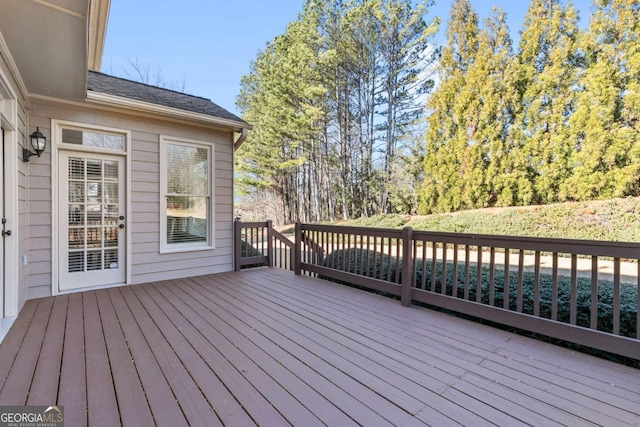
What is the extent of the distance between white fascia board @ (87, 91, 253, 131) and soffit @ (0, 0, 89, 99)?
1.45 ft

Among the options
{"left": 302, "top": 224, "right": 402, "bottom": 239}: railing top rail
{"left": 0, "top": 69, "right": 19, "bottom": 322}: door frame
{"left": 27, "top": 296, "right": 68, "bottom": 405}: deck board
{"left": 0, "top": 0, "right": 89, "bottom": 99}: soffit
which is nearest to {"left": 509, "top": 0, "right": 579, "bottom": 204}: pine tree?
{"left": 302, "top": 224, "right": 402, "bottom": 239}: railing top rail

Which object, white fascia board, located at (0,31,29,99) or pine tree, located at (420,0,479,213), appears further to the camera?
pine tree, located at (420,0,479,213)

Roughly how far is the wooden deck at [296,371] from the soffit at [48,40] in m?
2.43

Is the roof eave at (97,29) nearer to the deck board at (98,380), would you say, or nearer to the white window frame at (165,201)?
the white window frame at (165,201)

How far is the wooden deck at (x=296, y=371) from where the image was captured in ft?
5.22

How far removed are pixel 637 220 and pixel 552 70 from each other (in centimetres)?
479

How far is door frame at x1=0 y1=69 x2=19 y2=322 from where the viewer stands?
9.55ft

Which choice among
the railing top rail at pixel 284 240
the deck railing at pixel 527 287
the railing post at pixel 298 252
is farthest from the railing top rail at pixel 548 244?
the railing top rail at pixel 284 240

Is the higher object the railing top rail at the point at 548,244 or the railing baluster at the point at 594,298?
the railing top rail at the point at 548,244

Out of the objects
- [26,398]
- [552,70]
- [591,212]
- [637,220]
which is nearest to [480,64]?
[552,70]

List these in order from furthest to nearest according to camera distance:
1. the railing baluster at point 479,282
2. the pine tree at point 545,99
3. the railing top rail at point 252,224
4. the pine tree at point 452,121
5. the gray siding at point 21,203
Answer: the pine tree at point 452,121, the pine tree at point 545,99, the railing top rail at point 252,224, the gray siding at point 21,203, the railing baluster at point 479,282

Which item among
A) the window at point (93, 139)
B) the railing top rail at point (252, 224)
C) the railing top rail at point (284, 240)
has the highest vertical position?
the window at point (93, 139)

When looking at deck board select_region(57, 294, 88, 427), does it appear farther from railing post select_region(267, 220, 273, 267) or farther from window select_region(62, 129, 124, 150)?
railing post select_region(267, 220, 273, 267)

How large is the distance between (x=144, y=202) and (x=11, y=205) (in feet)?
4.94
